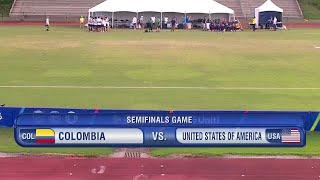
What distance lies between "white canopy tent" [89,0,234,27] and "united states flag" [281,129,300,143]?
38431mm

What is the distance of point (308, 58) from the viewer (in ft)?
97.8

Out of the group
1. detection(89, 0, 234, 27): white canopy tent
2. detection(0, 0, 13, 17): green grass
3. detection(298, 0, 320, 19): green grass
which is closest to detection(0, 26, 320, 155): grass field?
detection(89, 0, 234, 27): white canopy tent

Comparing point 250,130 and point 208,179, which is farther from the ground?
point 250,130

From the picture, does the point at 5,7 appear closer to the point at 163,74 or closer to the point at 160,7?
the point at 160,7

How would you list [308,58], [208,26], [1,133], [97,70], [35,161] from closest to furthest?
1. [35,161]
2. [1,133]
3. [97,70]
4. [308,58]
5. [208,26]

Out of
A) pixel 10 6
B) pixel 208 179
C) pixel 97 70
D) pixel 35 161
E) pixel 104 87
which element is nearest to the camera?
pixel 208 179

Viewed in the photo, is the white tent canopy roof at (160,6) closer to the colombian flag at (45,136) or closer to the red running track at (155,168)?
the red running track at (155,168)

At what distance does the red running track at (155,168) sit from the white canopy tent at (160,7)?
37714mm

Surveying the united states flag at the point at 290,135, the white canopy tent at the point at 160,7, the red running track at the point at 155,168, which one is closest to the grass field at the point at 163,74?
the red running track at the point at 155,168

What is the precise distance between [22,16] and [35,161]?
51387 mm

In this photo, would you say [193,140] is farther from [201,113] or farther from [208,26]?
[208,26]

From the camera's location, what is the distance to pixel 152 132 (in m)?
11.3

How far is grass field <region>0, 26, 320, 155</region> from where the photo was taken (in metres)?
18.4

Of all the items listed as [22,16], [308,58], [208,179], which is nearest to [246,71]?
[308,58]
